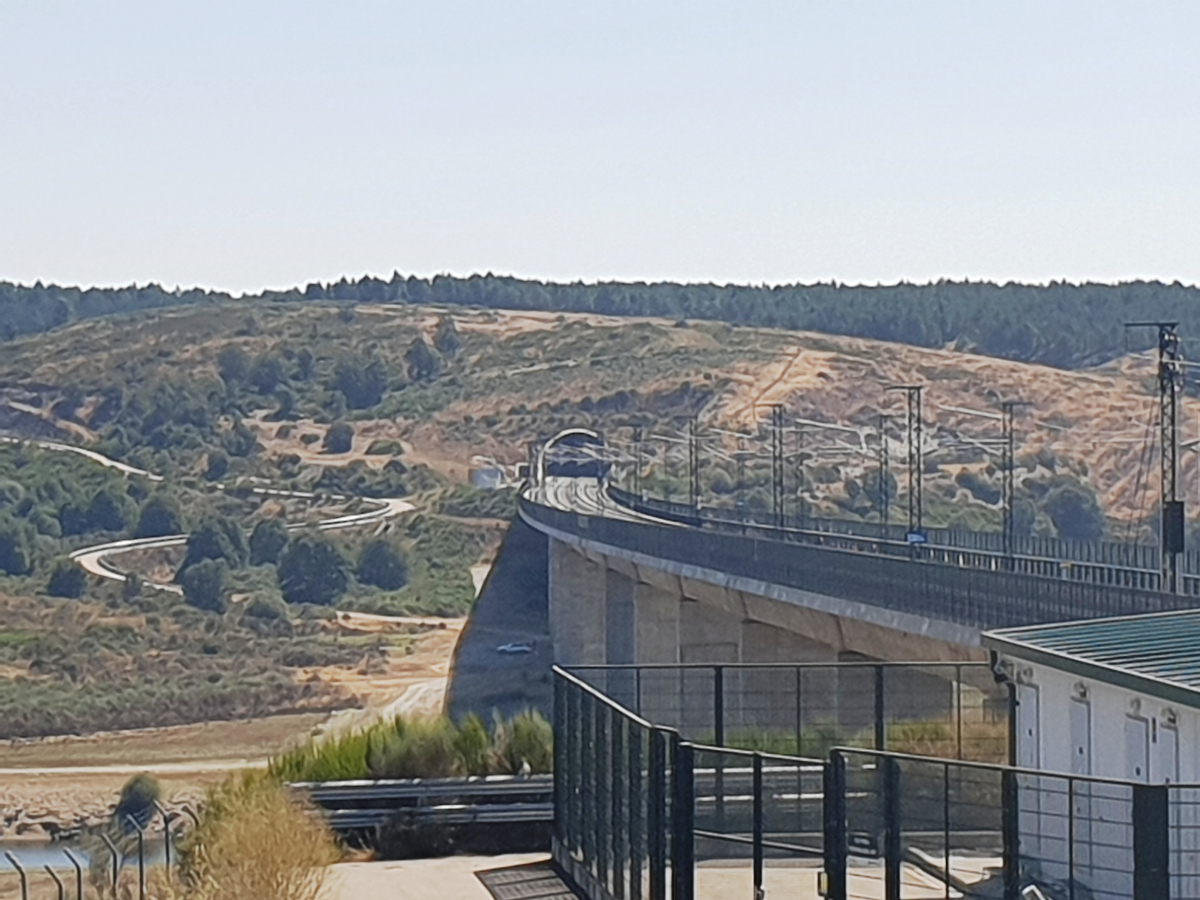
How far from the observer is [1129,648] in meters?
16.3

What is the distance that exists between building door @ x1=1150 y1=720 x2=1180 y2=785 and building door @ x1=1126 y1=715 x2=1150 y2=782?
95 mm

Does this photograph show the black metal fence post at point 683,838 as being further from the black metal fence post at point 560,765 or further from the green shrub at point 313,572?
the green shrub at point 313,572

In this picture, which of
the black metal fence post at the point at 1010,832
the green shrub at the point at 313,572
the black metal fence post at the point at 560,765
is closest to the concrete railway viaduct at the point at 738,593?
the green shrub at the point at 313,572

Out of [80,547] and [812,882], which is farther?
[80,547]

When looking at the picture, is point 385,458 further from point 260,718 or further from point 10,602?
point 260,718

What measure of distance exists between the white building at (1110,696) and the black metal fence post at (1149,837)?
3291 mm

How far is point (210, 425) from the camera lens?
6427 inches

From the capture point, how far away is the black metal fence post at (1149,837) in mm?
10617

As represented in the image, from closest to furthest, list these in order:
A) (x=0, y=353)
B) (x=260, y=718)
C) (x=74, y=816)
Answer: (x=74, y=816) < (x=260, y=718) < (x=0, y=353)

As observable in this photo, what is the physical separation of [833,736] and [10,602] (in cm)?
8452

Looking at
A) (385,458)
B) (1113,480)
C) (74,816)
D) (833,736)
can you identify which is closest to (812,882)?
(833,736)

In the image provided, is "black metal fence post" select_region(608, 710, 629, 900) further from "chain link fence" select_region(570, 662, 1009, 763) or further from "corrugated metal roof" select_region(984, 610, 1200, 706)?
"corrugated metal roof" select_region(984, 610, 1200, 706)

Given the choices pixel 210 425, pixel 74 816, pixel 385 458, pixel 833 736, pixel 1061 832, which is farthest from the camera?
pixel 210 425

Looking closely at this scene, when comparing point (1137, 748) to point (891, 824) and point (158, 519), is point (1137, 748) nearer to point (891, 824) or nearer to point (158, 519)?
point (891, 824)
